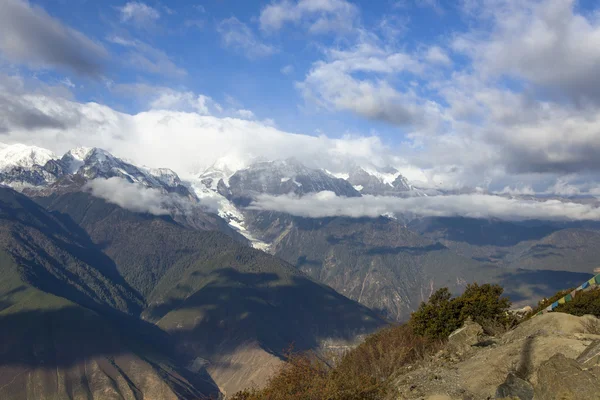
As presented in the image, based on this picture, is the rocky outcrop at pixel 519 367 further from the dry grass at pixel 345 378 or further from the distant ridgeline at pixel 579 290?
the distant ridgeline at pixel 579 290

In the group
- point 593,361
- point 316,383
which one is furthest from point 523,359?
point 316,383

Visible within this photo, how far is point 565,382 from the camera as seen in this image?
20.5 metres

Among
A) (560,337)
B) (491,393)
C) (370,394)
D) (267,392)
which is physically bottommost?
(267,392)

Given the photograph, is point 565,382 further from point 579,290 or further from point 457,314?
point 579,290

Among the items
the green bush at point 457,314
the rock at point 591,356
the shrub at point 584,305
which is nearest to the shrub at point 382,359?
the green bush at point 457,314

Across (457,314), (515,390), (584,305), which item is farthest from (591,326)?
(457,314)

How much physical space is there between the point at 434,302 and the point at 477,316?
258 inches

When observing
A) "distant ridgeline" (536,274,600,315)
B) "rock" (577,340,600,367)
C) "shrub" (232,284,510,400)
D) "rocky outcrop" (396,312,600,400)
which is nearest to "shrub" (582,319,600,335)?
"rocky outcrop" (396,312,600,400)

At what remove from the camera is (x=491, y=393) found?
2714 centimetres

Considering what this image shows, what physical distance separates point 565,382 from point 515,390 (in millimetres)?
3400

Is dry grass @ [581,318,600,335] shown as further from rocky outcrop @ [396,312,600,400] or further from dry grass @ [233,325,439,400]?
dry grass @ [233,325,439,400]

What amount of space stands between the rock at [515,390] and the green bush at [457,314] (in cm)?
2731

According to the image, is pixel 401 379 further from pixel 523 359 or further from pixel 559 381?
pixel 559 381

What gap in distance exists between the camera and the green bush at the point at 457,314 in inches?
2041
